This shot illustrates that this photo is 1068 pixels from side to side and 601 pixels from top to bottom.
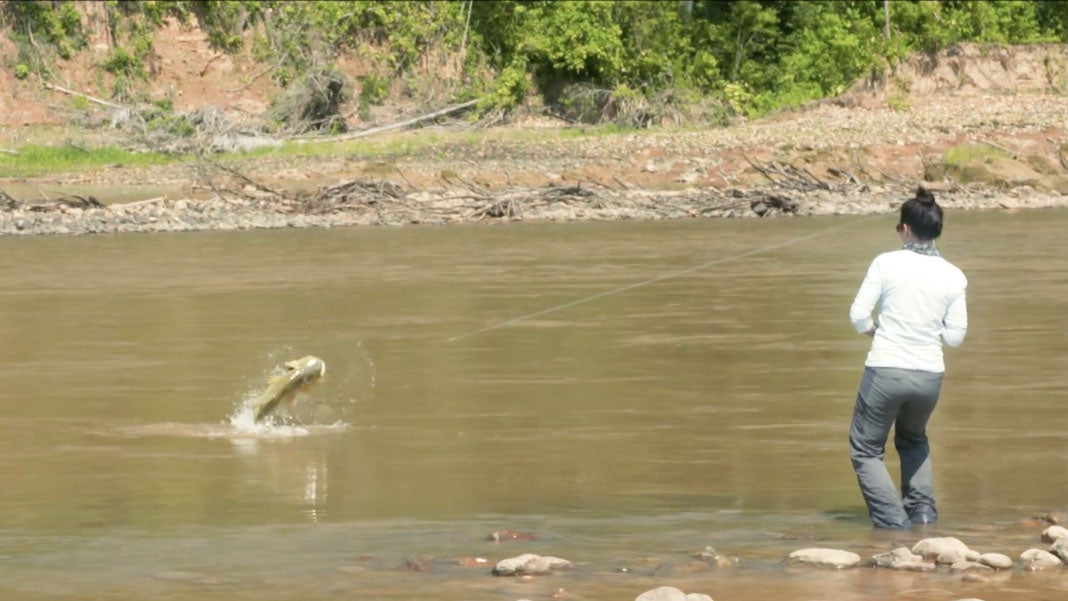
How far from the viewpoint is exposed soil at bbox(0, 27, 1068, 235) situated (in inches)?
1104

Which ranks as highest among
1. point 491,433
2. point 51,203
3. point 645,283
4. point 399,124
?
point 491,433

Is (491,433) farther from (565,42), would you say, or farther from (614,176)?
(565,42)

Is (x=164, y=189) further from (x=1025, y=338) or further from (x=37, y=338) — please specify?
(x=1025, y=338)

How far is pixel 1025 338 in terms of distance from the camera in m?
13.2

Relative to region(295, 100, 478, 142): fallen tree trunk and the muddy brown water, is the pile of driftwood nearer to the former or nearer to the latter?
region(295, 100, 478, 142): fallen tree trunk

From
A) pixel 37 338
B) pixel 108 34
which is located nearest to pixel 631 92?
pixel 108 34

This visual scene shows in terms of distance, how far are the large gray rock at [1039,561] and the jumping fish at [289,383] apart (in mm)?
4351

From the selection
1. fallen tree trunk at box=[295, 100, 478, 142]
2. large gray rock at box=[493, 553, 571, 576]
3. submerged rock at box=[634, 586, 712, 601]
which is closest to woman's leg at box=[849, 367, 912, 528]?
large gray rock at box=[493, 553, 571, 576]

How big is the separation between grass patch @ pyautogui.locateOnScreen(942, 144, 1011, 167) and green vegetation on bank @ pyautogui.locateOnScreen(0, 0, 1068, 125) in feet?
20.9

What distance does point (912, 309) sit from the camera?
24.5 feet

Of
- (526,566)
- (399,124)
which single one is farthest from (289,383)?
(399,124)

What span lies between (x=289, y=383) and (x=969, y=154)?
21909 millimetres

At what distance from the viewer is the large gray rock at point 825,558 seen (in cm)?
689

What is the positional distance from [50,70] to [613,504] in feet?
102
